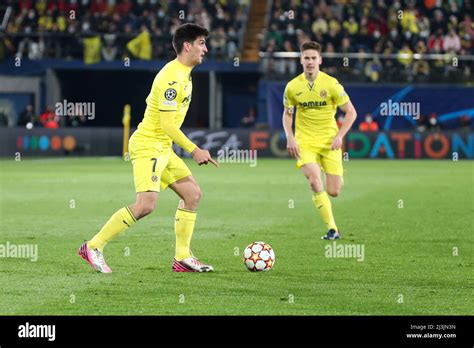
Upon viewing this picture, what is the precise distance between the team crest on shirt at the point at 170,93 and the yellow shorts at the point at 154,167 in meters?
0.57

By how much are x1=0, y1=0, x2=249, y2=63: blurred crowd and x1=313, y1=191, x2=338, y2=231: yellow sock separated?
2705 centimetres

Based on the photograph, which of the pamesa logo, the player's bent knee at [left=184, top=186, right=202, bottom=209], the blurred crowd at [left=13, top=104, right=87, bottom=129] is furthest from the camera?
the pamesa logo

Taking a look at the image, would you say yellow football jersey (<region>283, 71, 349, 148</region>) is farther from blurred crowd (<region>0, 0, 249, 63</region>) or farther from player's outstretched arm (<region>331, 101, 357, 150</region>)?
blurred crowd (<region>0, 0, 249, 63</region>)

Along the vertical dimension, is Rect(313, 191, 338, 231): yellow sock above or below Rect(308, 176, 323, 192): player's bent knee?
below

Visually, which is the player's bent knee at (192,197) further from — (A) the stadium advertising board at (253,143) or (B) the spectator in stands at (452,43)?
(B) the spectator in stands at (452,43)

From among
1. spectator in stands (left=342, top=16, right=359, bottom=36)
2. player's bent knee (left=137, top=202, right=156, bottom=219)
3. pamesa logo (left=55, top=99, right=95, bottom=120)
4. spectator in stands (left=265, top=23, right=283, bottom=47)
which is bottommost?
player's bent knee (left=137, top=202, right=156, bottom=219)

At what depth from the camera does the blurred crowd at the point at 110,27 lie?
139 feet

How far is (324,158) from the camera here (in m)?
15.8

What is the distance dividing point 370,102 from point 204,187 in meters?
15.9

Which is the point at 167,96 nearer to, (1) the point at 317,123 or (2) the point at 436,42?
(1) the point at 317,123

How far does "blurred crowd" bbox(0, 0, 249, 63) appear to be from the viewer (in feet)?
139

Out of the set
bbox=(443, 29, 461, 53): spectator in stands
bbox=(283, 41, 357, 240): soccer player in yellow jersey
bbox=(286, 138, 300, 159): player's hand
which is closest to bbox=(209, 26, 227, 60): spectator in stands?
bbox=(443, 29, 461, 53): spectator in stands

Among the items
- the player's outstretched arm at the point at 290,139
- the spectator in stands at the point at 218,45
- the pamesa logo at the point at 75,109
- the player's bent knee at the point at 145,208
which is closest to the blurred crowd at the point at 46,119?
the pamesa logo at the point at 75,109
